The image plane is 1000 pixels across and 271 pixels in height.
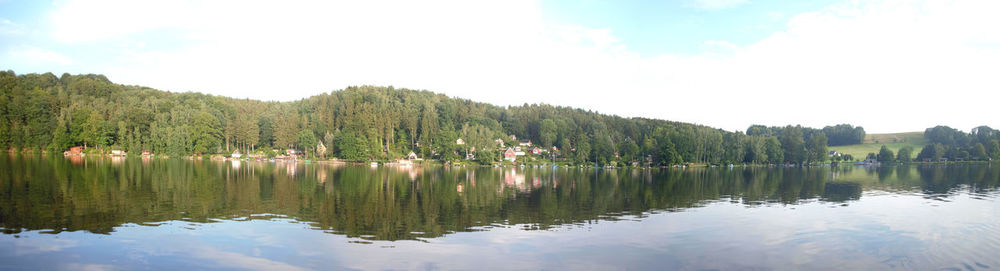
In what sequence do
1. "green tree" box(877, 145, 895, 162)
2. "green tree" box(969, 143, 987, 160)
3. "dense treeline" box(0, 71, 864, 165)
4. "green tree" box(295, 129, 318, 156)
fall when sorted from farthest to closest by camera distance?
"green tree" box(877, 145, 895, 162) → "green tree" box(969, 143, 987, 160) → "green tree" box(295, 129, 318, 156) → "dense treeline" box(0, 71, 864, 165)

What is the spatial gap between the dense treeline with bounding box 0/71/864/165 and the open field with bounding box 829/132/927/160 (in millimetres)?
32309

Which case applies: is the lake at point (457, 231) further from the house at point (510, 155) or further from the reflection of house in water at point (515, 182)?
Answer: the house at point (510, 155)

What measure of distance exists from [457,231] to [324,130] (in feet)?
335

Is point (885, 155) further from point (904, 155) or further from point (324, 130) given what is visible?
point (324, 130)

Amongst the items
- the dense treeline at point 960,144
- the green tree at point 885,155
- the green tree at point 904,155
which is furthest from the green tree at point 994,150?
the green tree at point 885,155

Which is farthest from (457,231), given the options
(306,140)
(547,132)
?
(547,132)

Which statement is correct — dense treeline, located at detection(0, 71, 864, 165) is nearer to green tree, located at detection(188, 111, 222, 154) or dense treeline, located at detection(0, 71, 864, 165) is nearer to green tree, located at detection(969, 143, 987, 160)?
A: green tree, located at detection(188, 111, 222, 154)

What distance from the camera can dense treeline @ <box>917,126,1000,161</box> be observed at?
141 metres

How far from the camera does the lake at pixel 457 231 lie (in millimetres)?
16016

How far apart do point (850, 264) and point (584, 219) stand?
462 inches

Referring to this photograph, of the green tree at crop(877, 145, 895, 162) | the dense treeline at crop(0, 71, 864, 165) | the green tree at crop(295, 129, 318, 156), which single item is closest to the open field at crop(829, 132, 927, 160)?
the green tree at crop(877, 145, 895, 162)

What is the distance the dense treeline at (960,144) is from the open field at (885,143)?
378 cm

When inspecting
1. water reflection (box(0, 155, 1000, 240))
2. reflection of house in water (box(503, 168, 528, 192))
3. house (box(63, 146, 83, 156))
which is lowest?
reflection of house in water (box(503, 168, 528, 192))

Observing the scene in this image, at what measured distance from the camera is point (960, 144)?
154m
